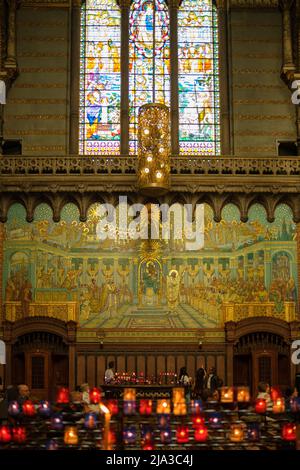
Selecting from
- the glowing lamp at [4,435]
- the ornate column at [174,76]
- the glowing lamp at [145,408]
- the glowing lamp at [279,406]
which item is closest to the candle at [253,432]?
the glowing lamp at [279,406]

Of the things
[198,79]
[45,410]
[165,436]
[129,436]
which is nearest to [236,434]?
[165,436]

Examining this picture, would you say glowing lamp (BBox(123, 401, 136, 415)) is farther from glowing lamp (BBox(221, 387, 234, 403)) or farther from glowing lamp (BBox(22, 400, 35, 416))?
glowing lamp (BBox(221, 387, 234, 403))

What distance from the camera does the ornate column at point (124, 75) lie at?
80.6 ft

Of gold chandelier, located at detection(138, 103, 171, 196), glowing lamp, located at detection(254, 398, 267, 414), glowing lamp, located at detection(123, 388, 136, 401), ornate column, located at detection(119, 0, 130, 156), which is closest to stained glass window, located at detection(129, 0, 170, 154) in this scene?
ornate column, located at detection(119, 0, 130, 156)

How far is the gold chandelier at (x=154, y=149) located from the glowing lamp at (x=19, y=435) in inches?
533

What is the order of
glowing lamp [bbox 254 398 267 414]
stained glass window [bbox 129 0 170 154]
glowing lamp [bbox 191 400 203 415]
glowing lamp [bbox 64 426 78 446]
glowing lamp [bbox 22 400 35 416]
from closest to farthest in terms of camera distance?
glowing lamp [bbox 64 426 78 446], glowing lamp [bbox 191 400 203 415], glowing lamp [bbox 22 400 35 416], glowing lamp [bbox 254 398 267 414], stained glass window [bbox 129 0 170 154]

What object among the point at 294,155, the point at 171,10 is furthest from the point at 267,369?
the point at 171,10

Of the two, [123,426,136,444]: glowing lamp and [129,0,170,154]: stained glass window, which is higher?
[129,0,170,154]: stained glass window

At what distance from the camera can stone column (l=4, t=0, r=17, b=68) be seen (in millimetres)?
23906

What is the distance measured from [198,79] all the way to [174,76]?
2.51ft

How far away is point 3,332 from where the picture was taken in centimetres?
2212

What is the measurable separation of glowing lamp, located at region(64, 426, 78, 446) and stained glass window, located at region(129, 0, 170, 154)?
16.8m

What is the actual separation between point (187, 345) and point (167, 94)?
7.97 meters

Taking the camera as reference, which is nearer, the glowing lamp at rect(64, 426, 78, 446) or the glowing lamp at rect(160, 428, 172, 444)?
the glowing lamp at rect(64, 426, 78, 446)
